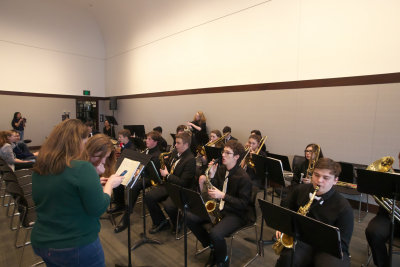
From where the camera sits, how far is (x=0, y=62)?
9250 mm

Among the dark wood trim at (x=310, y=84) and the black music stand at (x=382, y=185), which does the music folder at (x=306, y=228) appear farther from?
the dark wood trim at (x=310, y=84)

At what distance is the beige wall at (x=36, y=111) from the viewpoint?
31.7ft

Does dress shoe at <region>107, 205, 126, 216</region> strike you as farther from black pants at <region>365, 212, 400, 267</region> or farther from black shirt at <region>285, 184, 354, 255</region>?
black pants at <region>365, 212, 400, 267</region>

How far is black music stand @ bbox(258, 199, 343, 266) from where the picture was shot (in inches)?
65.7

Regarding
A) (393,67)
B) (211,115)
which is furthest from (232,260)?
(211,115)

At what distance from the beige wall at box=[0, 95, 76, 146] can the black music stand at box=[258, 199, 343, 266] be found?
11.4 m

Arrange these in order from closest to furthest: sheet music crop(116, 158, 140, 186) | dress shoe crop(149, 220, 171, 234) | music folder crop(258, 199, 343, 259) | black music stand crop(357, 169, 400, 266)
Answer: music folder crop(258, 199, 343, 259) < sheet music crop(116, 158, 140, 186) < black music stand crop(357, 169, 400, 266) < dress shoe crop(149, 220, 171, 234)

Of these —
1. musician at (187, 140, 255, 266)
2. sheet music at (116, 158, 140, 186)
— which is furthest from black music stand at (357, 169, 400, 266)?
sheet music at (116, 158, 140, 186)

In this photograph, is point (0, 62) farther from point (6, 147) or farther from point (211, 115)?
point (211, 115)

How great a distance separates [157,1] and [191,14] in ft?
5.75

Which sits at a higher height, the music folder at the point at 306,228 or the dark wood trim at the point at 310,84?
the dark wood trim at the point at 310,84

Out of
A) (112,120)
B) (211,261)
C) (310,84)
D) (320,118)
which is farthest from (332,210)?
(112,120)

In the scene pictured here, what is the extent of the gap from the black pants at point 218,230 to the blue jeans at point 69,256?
134 cm

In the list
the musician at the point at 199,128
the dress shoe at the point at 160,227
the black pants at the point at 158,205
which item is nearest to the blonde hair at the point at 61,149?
the black pants at the point at 158,205
